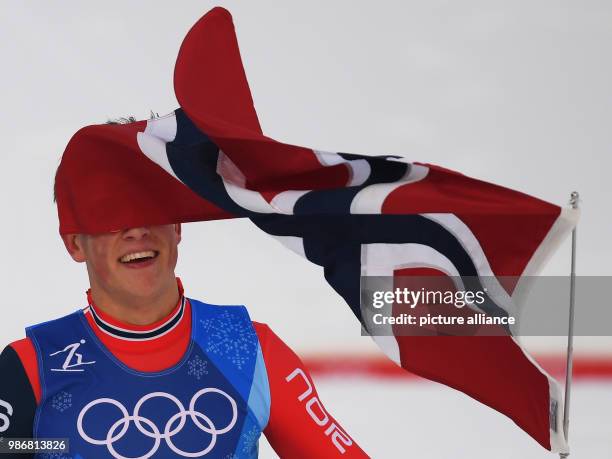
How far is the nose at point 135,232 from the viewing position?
1.50 meters

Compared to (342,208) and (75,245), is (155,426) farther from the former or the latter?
(342,208)

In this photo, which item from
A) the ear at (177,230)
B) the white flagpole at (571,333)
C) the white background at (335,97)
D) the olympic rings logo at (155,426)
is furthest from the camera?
the white background at (335,97)

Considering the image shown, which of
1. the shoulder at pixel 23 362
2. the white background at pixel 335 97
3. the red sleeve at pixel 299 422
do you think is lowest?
the red sleeve at pixel 299 422

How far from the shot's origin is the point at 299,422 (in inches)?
60.8

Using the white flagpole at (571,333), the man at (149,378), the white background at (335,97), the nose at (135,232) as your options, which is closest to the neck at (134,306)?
the man at (149,378)

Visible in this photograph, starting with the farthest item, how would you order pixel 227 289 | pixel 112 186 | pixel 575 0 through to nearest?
pixel 575 0, pixel 227 289, pixel 112 186

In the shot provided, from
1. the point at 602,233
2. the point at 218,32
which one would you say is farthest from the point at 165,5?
the point at 218,32

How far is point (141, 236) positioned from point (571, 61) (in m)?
3.08

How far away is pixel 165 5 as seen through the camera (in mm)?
3965

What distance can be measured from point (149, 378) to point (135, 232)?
25cm

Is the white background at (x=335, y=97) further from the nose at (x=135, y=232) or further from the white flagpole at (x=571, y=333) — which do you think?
the white flagpole at (x=571, y=333)

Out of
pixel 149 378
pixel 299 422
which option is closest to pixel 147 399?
pixel 149 378

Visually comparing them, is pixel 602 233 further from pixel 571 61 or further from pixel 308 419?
pixel 308 419

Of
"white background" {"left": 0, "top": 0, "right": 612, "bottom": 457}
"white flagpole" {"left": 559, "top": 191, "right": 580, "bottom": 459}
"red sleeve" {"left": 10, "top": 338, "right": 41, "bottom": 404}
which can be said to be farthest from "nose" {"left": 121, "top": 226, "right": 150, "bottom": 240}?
"white background" {"left": 0, "top": 0, "right": 612, "bottom": 457}
